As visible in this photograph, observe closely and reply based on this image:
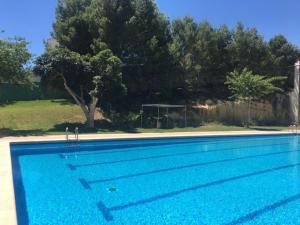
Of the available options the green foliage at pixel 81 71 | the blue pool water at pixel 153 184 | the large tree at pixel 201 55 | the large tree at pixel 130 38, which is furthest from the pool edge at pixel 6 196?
the large tree at pixel 201 55

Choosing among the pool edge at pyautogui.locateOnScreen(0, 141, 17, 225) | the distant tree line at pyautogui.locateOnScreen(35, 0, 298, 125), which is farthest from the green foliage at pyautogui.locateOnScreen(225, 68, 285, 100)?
the pool edge at pyautogui.locateOnScreen(0, 141, 17, 225)

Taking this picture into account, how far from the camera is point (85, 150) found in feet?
50.8

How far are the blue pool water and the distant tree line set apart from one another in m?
6.58

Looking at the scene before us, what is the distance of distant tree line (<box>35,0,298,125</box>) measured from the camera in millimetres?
21688

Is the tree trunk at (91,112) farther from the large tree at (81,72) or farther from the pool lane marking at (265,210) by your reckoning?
the pool lane marking at (265,210)

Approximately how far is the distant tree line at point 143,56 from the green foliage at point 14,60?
3.38ft

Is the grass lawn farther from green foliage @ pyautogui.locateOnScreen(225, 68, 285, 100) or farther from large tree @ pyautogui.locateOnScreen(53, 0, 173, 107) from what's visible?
large tree @ pyautogui.locateOnScreen(53, 0, 173, 107)

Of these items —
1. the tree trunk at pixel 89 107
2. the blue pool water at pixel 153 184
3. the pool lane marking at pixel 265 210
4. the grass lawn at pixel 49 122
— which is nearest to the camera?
the pool lane marking at pixel 265 210

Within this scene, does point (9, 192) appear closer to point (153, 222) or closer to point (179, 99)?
point (153, 222)

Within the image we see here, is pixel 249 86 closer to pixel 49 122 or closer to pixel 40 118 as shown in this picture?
pixel 49 122

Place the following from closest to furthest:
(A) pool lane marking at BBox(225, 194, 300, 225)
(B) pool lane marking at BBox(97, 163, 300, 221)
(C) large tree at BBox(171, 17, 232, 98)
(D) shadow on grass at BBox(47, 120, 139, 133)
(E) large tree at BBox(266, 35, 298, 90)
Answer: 1. (A) pool lane marking at BBox(225, 194, 300, 225)
2. (B) pool lane marking at BBox(97, 163, 300, 221)
3. (D) shadow on grass at BBox(47, 120, 139, 133)
4. (C) large tree at BBox(171, 17, 232, 98)
5. (E) large tree at BBox(266, 35, 298, 90)

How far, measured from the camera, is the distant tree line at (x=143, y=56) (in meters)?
21.7

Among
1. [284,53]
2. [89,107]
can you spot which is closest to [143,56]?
[89,107]

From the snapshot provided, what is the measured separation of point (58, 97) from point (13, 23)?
35.8ft
